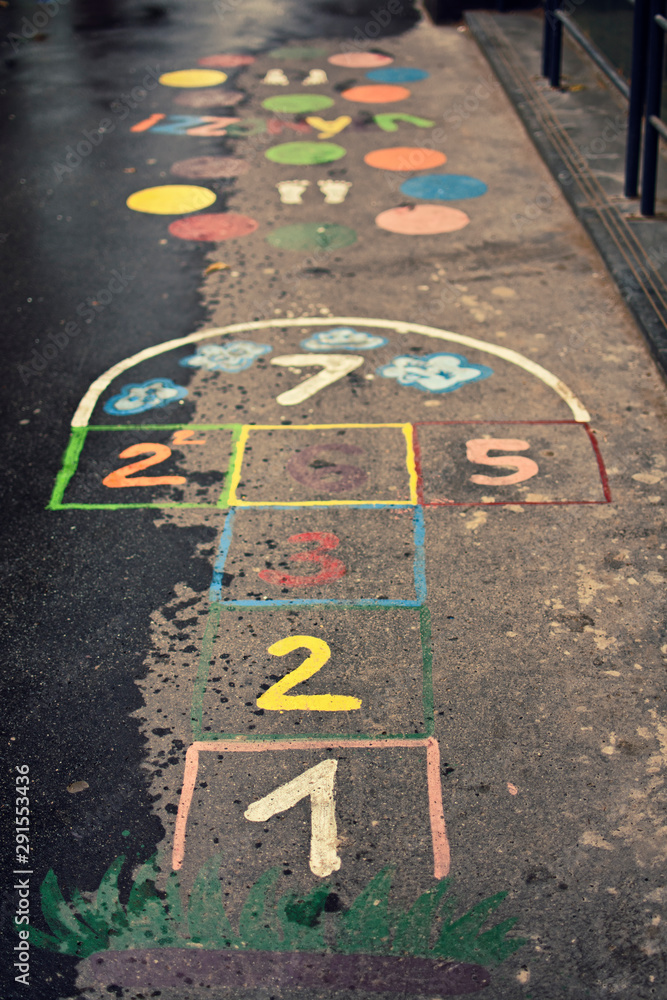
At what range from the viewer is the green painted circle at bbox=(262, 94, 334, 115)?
841 cm

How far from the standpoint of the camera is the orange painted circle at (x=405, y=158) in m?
7.15

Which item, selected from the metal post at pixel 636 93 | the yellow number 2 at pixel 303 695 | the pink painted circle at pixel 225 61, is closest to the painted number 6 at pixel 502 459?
the yellow number 2 at pixel 303 695

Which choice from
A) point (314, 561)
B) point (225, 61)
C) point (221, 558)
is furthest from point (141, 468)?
point (225, 61)

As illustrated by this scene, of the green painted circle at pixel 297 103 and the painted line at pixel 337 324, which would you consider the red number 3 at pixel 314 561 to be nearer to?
the painted line at pixel 337 324

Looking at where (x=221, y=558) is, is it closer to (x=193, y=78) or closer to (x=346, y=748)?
(x=346, y=748)

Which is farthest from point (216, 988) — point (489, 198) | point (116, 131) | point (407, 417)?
point (116, 131)

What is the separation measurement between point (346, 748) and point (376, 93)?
734cm

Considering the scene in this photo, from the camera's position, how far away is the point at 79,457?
422 centimetres

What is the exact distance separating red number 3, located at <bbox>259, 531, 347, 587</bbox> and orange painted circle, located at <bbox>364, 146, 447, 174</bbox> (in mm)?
4227

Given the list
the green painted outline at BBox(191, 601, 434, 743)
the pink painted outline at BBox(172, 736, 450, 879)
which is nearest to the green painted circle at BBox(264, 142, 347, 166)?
the green painted outline at BBox(191, 601, 434, 743)

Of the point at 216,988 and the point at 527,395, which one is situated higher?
the point at 527,395

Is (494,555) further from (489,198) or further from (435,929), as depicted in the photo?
(489,198)

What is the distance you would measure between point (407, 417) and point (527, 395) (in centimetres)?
57

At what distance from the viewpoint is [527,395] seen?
14.7 feet
